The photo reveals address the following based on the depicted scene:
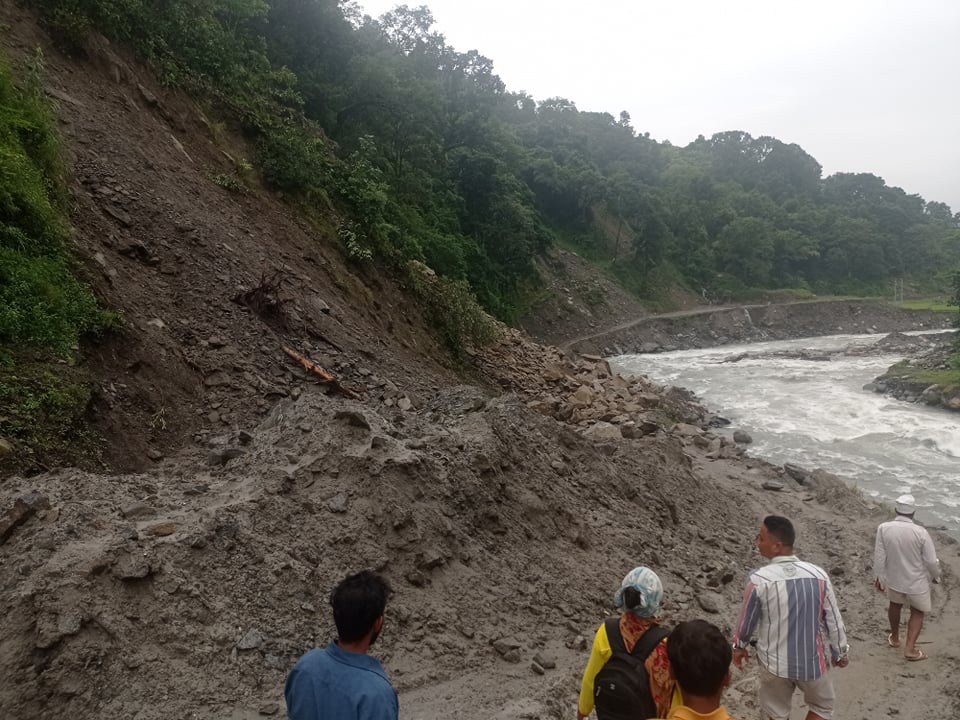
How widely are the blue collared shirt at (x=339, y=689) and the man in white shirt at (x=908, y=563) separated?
506 cm

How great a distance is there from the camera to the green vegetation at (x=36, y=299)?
5.48 meters

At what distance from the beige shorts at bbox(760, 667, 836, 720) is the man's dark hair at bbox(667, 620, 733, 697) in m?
1.80

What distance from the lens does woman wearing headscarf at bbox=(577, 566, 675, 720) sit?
2.73m

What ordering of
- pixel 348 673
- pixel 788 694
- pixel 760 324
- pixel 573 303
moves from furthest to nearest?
pixel 760 324 < pixel 573 303 < pixel 788 694 < pixel 348 673

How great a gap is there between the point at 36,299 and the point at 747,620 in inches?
282

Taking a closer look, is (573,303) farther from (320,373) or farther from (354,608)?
(354,608)

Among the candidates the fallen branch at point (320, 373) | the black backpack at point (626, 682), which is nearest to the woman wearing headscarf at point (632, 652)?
the black backpack at point (626, 682)

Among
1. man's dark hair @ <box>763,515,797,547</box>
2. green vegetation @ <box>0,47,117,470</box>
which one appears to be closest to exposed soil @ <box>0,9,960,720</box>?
green vegetation @ <box>0,47,117,470</box>

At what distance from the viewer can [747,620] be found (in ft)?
12.1

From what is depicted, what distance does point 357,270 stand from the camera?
14.1m

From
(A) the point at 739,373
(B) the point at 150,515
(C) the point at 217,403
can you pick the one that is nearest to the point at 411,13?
(A) the point at 739,373

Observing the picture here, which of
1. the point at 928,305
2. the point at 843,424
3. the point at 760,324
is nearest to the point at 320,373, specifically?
the point at 843,424

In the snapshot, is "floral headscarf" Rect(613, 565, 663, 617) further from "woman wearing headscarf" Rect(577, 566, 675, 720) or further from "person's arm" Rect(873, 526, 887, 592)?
"person's arm" Rect(873, 526, 887, 592)

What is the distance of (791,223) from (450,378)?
70814 millimetres
